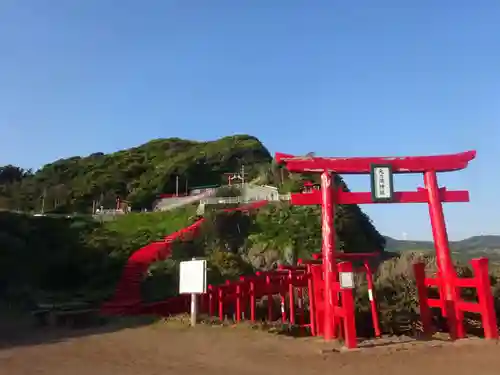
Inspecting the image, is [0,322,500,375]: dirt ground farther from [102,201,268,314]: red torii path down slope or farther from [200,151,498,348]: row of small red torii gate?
[102,201,268,314]: red torii path down slope

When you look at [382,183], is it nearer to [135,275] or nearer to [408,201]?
[408,201]

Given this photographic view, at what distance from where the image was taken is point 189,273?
10.1 metres

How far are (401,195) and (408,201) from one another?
0.79 feet

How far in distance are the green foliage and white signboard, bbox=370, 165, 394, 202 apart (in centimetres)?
3620

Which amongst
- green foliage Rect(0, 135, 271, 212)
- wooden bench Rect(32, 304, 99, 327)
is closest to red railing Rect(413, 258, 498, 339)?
wooden bench Rect(32, 304, 99, 327)

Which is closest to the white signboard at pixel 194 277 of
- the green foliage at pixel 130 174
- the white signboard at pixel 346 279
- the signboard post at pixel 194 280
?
the signboard post at pixel 194 280

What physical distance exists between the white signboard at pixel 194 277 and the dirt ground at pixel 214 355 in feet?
2.80

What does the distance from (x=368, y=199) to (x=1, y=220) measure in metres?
16.9

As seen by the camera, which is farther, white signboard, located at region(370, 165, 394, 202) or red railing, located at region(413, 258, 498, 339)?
white signboard, located at region(370, 165, 394, 202)

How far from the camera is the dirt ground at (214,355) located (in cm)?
632

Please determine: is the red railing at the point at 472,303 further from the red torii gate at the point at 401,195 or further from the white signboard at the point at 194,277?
the white signboard at the point at 194,277

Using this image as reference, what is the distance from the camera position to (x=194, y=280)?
9.95 meters

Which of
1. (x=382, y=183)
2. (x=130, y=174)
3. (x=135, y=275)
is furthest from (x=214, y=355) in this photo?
(x=130, y=174)

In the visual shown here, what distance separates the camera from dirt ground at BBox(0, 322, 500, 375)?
6324mm
